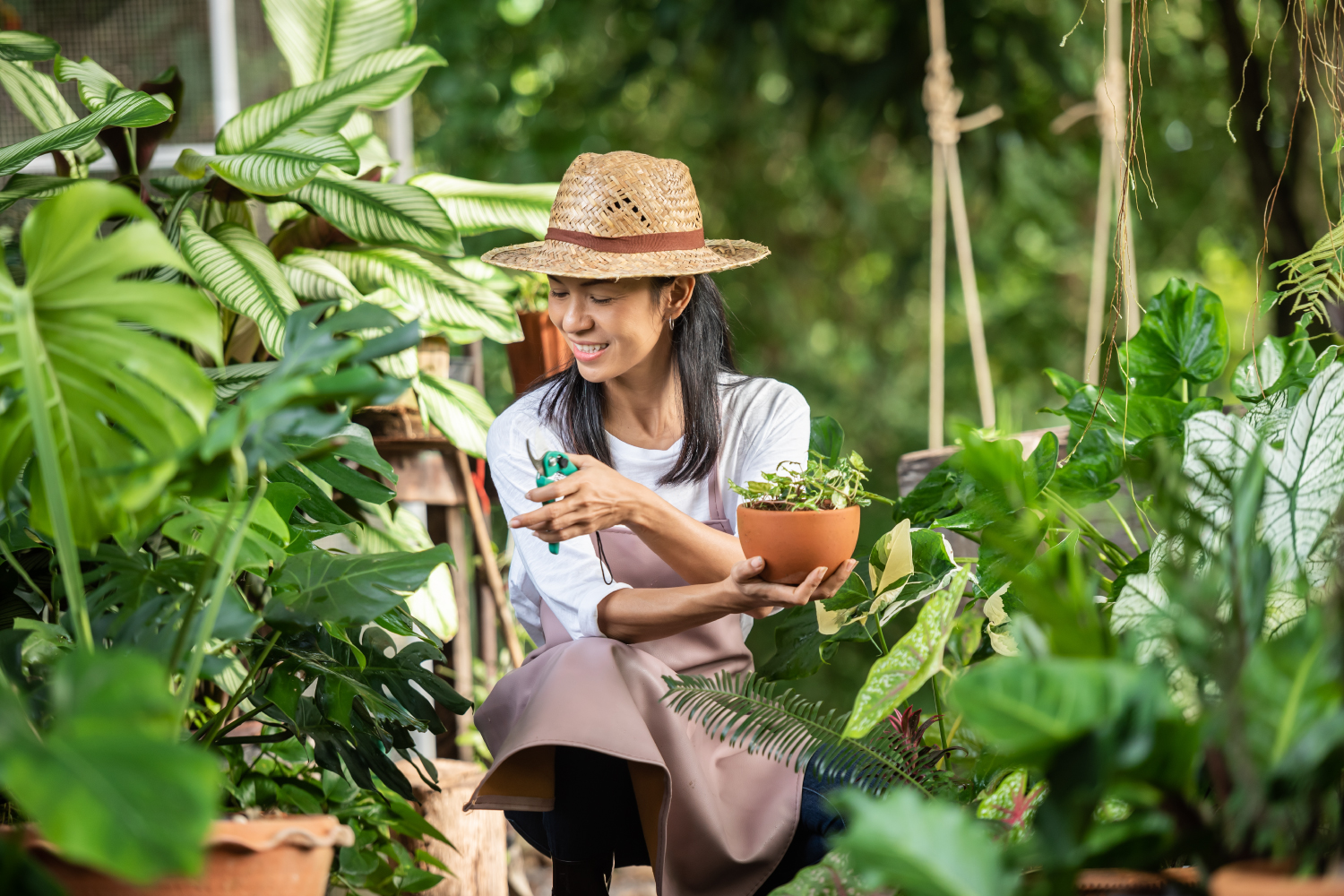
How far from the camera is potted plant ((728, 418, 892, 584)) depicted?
1064 millimetres

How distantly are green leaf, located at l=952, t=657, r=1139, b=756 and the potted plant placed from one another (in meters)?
0.54

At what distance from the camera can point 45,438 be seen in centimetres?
64

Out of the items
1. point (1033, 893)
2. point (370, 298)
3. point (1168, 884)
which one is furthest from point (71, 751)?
point (370, 298)

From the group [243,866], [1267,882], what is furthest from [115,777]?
[1267,882]

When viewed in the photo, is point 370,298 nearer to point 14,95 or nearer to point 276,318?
point 276,318

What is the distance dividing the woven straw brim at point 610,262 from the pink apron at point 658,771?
0.42m

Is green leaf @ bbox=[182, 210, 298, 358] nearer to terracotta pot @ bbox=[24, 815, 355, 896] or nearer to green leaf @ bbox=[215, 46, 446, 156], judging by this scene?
green leaf @ bbox=[215, 46, 446, 156]

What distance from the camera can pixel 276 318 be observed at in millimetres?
1311

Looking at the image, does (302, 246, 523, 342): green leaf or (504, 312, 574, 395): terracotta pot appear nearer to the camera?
(302, 246, 523, 342): green leaf

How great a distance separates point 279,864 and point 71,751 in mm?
191

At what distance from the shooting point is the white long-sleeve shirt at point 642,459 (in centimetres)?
129

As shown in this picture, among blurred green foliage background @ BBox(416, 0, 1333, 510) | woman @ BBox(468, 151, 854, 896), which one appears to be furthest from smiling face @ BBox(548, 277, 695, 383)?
blurred green foliage background @ BBox(416, 0, 1333, 510)

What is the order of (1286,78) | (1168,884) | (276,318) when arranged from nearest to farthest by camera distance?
(1168,884) < (276,318) < (1286,78)

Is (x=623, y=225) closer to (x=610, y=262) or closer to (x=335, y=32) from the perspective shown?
(x=610, y=262)
